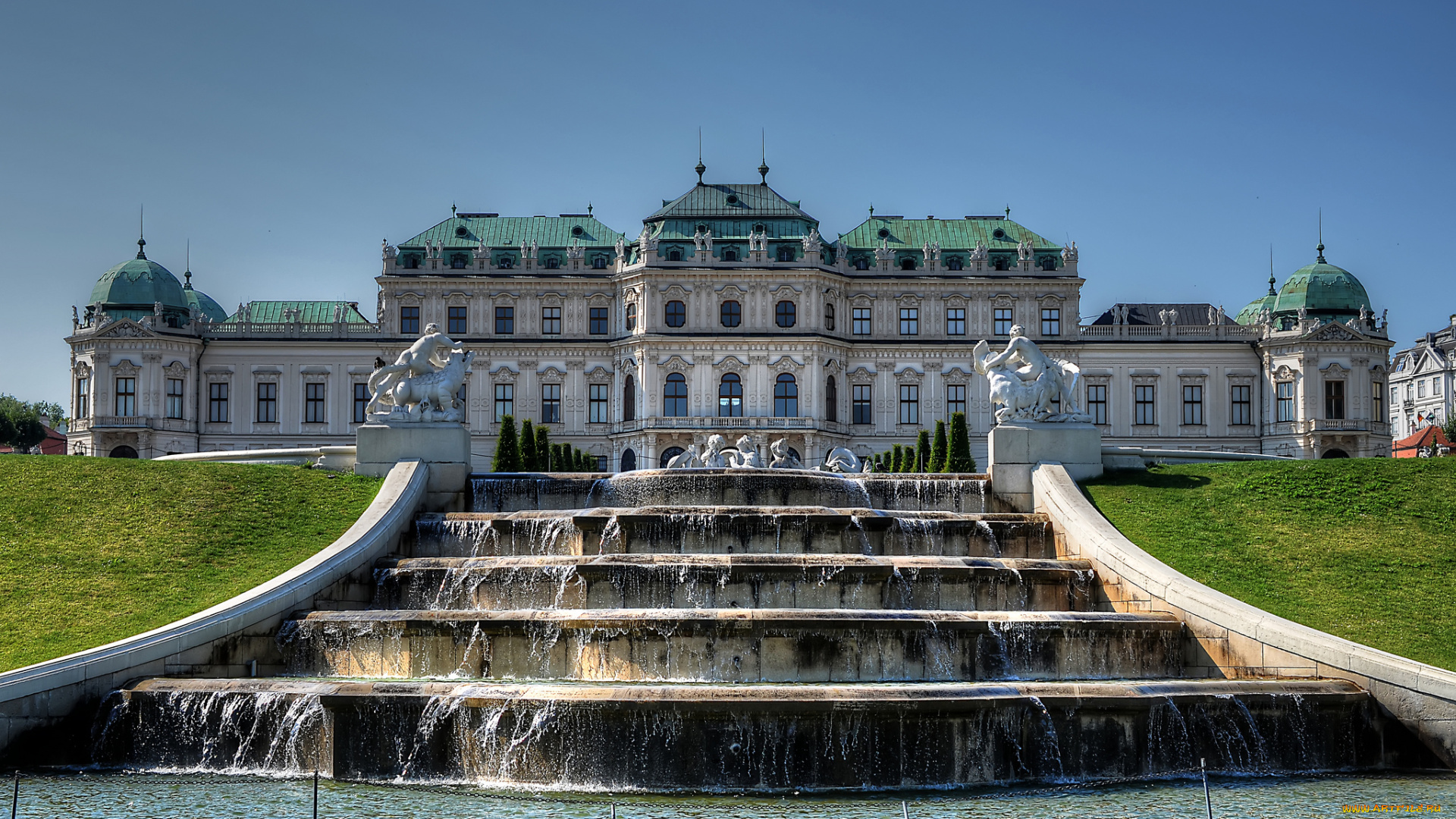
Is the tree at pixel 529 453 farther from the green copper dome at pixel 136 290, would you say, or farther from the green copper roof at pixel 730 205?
the green copper dome at pixel 136 290

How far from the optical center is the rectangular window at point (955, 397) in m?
78.4

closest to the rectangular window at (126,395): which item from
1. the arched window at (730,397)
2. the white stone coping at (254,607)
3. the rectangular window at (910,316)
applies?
the arched window at (730,397)

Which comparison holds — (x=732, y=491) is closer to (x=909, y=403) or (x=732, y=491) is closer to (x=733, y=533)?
(x=733, y=533)

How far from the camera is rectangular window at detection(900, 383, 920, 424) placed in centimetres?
7825

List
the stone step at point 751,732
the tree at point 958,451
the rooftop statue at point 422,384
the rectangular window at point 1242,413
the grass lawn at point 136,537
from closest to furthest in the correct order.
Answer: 1. the stone step at point 751,732
2. the grass lawn at point 136,537
3. the rooftop statue at point 422,384
4. the tree at point 958,451
5. the rectangular window at point 1242,413

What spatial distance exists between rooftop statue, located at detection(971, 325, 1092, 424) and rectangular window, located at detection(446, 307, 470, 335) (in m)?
51.3

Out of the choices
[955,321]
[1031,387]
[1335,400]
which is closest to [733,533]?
[1031,387]

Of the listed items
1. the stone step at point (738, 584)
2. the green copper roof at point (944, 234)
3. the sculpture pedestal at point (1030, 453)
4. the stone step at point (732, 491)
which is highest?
the green copper roof at point (944, 234)

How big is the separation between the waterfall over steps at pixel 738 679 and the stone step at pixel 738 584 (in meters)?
0.04

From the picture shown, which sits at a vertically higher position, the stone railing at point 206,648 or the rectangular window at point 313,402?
the rectangular window at point 313,402

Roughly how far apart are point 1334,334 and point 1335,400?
3614mm

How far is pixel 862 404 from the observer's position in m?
78.7

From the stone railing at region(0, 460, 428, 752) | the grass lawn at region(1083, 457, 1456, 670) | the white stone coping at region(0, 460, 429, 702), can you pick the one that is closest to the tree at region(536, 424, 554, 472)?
the white stone coping at region(0, 460, 429, 702)

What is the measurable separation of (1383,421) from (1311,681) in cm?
6594
